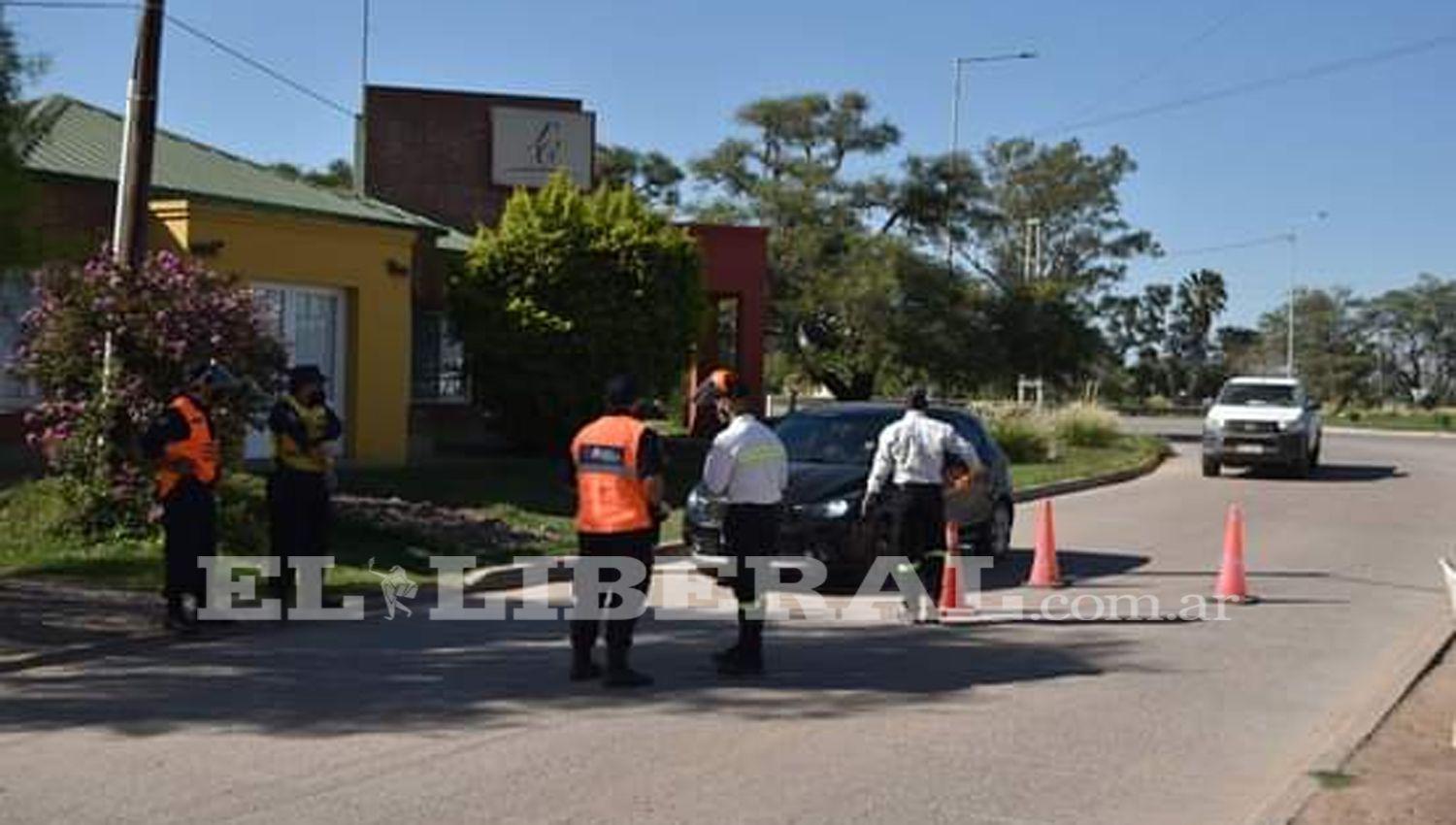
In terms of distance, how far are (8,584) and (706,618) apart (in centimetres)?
509

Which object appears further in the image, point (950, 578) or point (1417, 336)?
point (1417, 336)

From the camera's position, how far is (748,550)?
30.8 feet

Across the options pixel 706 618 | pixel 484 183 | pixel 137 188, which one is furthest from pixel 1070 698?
pixel 484 183

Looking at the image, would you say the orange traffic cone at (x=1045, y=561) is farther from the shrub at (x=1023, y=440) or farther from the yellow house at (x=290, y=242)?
the shrub at (x=1023, y=440)

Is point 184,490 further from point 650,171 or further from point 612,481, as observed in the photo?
point 650,171

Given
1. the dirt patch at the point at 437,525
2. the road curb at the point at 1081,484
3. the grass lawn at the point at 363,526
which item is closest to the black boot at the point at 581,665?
the grass lawn at the point at 363,526

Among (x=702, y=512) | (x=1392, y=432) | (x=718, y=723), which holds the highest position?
(x=702, y=512)

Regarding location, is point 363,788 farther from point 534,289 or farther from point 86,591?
point 534,289

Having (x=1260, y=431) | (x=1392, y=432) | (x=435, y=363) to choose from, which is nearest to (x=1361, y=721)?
(x=435, y=363)

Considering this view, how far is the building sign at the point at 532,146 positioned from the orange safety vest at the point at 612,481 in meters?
22.8

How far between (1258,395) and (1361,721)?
75.2 feet

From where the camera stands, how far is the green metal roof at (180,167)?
19.4m

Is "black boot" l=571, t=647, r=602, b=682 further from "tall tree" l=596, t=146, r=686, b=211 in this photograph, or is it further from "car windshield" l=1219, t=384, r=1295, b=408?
"tall tree" l=596, t=146, r=686, b=211

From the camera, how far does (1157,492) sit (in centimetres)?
2592
